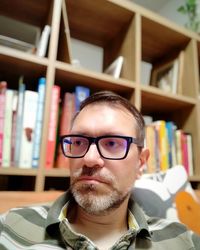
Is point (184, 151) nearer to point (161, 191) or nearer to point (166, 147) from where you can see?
point (166, 147)

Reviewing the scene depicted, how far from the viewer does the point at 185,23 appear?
1.82 metres

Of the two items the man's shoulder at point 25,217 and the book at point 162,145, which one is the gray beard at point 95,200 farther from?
the book at point 162,145

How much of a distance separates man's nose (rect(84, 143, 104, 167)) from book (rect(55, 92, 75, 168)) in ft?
1.40

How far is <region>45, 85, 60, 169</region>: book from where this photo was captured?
1.00 m

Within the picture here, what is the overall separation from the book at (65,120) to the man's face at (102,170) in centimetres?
35

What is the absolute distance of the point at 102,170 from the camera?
64 cm

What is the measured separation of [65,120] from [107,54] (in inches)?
25.8

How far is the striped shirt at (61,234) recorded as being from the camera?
23.0 inches

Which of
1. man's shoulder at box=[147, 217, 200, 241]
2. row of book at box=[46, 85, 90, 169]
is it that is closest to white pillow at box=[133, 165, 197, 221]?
man's shoulder at box=[147, 217, 200, 241]

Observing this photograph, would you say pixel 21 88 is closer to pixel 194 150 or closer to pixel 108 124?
pixel 108 124

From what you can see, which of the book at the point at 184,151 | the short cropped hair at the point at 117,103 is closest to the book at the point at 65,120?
the short cropped hair at the point at 117,103

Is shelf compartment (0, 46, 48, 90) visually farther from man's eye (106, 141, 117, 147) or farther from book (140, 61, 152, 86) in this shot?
book (140, 61, 152, 86)

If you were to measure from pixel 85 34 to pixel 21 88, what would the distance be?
68cm

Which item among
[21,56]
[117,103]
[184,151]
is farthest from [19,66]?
[184,151]
